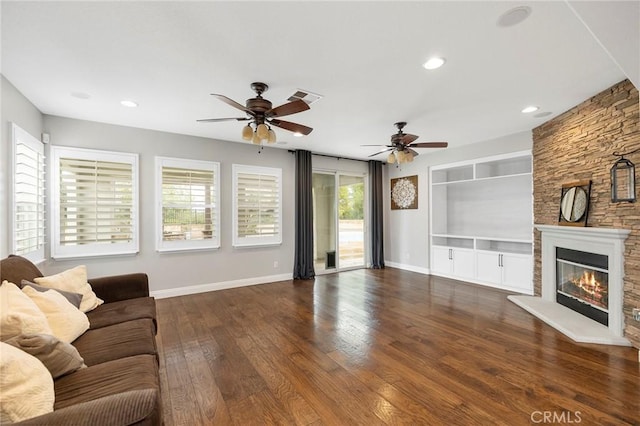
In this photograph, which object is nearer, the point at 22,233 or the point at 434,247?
the point at 22,233

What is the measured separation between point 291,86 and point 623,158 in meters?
3.61

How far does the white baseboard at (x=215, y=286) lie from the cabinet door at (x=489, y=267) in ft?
12.1

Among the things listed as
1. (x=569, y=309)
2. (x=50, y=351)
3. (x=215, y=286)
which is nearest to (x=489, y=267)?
(x=569, y=309)

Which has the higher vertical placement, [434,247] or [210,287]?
[434,247]

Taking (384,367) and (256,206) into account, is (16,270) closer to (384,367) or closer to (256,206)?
(384,367)

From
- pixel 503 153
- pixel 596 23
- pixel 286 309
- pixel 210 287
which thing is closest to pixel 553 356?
pixel 596 23

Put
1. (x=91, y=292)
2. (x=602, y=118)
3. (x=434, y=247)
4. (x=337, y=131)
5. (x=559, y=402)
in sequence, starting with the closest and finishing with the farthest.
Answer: (x=559, y=402) < (x=91, y=292) < (x=602, y=118) < (x=337, y=131) < (x=434, y=247)

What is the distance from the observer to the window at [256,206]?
533cm

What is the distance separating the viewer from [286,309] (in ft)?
13.4

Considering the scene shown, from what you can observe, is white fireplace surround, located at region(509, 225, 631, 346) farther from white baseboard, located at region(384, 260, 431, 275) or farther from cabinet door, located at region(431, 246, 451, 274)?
white baseboard, located at region(384, 260, 431, 275)

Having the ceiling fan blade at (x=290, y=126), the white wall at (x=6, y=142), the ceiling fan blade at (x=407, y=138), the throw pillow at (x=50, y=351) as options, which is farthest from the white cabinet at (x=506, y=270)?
the white wall at (x=6, y=142)

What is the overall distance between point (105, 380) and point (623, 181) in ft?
15.6

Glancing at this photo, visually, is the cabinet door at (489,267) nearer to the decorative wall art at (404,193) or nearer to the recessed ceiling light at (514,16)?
the decorative wall art at (404,193)

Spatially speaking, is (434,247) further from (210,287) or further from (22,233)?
(22,233)
